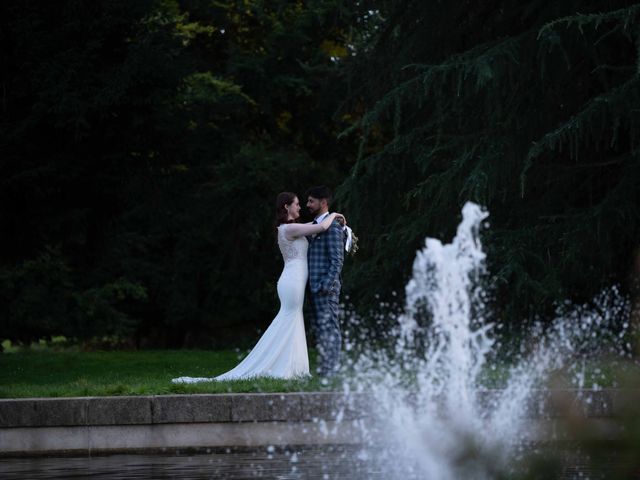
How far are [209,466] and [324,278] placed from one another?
4159mm

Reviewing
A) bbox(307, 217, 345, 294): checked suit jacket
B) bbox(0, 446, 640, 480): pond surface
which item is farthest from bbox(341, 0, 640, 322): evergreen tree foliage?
bbox(0, 446, 640, 480): pond surface

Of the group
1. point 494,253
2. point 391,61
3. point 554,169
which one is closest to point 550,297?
point 494,253

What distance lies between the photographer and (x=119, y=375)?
15.2m

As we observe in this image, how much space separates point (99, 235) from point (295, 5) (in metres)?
10.3

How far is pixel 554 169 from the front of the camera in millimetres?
16406

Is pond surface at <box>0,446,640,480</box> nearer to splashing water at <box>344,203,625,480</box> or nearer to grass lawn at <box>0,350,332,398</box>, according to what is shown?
splashing water at <box>344,203,625,480</box>

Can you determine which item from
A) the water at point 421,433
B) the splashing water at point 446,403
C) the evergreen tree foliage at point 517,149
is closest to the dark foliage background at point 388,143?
the evergreen tree foliage at point 517,149

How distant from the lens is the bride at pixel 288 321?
12031 mm

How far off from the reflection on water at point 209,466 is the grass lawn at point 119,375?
4.22ft

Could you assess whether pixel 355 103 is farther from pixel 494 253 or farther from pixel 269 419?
pixel 269 419

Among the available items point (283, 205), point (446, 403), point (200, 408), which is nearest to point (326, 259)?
point (283, 205)

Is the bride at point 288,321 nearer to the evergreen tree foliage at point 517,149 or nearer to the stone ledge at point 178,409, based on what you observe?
the stone ledge at point 178,409

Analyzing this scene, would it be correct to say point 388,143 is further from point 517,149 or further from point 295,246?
point 295,246

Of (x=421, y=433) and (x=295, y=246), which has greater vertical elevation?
(x=295, y=246)
